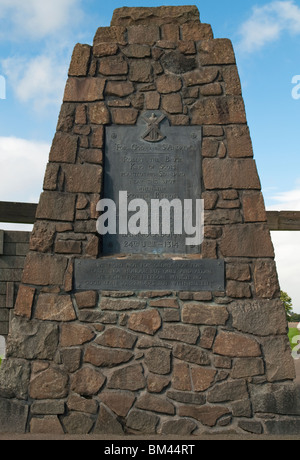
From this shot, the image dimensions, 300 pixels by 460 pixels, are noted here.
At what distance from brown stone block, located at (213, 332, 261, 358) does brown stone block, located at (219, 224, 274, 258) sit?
74 cm

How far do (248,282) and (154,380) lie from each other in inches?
48.1

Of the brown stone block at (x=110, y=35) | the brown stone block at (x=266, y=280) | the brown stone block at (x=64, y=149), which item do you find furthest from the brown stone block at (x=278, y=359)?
the brown stone block at (x=110, y=35)

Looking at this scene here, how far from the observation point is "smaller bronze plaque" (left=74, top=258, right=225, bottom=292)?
13.5 ft

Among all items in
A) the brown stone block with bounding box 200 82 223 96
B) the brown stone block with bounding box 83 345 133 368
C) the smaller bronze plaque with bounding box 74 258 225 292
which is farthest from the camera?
the brown stone block with bounding box 200 82 223 96

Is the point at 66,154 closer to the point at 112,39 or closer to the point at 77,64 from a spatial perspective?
the point at 77,64

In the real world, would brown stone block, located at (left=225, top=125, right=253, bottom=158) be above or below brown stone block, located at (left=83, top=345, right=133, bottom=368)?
above

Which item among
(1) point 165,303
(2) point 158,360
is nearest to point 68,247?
(1) point 165,303

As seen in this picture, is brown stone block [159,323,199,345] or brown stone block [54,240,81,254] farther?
brown stone block [54,240,81,254]

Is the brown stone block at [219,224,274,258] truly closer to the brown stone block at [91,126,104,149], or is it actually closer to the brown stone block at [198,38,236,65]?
the brown stone block at [91,126,104,149]

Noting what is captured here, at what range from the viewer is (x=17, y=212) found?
18.2 ft

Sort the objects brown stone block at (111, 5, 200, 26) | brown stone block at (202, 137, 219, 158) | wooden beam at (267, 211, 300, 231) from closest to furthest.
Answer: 1. brown stone block at (202, 137, 219, 158)
2. brown stone block at (111, 5, 200, 26)
3. wooden beam at (267, 211, 300, 231)

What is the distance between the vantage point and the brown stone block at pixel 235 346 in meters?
3.99

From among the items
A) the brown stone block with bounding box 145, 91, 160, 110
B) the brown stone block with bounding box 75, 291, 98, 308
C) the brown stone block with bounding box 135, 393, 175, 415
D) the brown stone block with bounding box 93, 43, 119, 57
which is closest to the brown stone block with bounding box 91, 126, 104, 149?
the brown stone block with bounding box 145, 91, 160, 110

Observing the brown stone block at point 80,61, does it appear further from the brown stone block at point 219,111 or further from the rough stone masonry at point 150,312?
the brown stone block at point 219,111
